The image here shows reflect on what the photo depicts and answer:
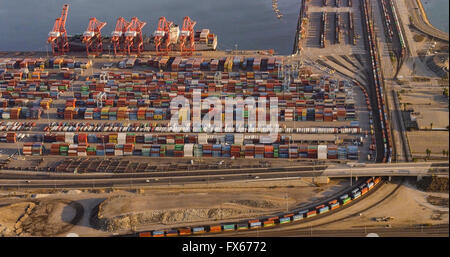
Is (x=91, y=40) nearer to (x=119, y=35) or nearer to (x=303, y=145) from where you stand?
(x=119, y=35)

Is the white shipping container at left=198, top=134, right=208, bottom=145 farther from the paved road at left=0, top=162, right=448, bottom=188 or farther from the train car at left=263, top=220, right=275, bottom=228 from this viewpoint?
the train car at left=263, top=220, right=275, bottom=228

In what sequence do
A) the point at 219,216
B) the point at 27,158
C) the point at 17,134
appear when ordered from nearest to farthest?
the point at 219,216 → the point at 27,158 → the point at 17,134

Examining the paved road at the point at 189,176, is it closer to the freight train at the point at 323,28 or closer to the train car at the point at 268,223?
the train car at the point at 268,223

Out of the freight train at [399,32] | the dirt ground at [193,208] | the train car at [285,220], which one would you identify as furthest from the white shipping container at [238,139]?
the freight train at [399,32]

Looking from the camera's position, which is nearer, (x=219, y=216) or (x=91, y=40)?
(x=219, y=216)

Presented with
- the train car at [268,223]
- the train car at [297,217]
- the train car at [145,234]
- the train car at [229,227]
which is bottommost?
the train car at [145,234]

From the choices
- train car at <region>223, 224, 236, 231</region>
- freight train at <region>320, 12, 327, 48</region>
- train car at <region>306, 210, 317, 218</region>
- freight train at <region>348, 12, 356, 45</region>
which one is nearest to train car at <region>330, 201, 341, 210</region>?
train car at <region>306, 210, 317, 218</region>
